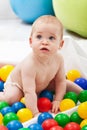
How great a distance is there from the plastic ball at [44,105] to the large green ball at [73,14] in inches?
26.2

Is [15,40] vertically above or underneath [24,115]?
above

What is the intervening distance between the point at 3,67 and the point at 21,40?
369 mm

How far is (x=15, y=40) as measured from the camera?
1714 mm

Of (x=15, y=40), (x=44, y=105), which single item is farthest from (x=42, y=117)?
(x=15, y=40)

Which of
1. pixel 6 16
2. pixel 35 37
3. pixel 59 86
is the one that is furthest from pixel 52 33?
pixel 6 16

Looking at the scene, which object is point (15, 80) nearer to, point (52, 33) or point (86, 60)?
point (52, 33)

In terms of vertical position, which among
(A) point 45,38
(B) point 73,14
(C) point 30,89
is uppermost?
(B) point 73,14

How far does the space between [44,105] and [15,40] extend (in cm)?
69

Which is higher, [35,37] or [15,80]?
[35,37]

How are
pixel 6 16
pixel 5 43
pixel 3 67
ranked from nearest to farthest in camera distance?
pixel 3 67
pixel 5 43
pixel 6 16

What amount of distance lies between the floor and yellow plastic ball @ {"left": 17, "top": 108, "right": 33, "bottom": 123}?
41cm

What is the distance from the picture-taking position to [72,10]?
1671 mm

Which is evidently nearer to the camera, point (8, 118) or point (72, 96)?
point (8, 118)

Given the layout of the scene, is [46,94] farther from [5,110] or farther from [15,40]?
[15,40]
